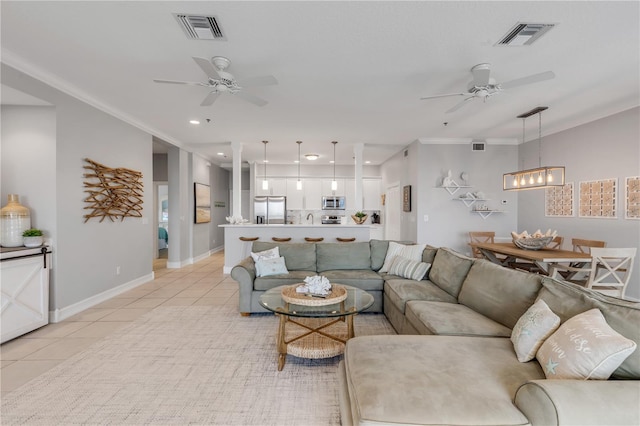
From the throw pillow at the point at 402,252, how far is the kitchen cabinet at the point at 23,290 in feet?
13.0

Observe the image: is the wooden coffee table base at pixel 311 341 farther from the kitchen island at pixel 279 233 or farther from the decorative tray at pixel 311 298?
the kitchen island at pixel 279 233

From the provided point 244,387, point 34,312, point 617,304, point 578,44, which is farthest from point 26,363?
point 578,44

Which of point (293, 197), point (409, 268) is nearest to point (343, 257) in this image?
point (409, 268)

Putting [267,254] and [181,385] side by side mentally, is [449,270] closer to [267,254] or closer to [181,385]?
[267,254]

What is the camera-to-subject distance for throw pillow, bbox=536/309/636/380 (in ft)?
4.37

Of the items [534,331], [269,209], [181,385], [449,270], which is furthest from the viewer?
[269,209]

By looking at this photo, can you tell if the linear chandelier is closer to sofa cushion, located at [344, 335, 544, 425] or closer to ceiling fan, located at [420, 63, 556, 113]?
ceiling fan, located at [420, 63, 556, 113]

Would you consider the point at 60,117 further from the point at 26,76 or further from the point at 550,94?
the point at 550,94

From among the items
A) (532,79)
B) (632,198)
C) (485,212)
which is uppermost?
(532,79)

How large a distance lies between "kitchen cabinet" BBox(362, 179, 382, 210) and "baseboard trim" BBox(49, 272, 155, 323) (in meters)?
6.07

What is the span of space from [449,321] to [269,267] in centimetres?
224

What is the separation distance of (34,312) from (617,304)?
4915 millimetres

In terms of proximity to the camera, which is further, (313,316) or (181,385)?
(313,316)

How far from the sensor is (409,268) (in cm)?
363
